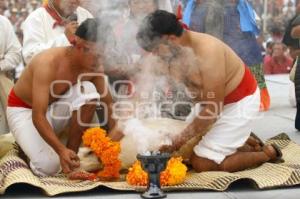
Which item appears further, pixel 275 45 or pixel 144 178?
pixel 275 45

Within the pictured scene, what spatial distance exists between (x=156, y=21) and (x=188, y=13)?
221 cm

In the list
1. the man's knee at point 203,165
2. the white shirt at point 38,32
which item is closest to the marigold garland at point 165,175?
the man's knee at point 203,165

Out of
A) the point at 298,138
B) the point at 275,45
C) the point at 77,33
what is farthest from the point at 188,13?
the point at 275,45

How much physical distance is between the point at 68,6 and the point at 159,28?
1447mm

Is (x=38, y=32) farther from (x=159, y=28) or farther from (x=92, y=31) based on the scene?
(x=159, y=28)

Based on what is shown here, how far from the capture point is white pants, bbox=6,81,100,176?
15.7 ft

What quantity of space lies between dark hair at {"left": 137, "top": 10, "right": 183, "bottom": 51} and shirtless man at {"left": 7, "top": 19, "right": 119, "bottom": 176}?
0.37m

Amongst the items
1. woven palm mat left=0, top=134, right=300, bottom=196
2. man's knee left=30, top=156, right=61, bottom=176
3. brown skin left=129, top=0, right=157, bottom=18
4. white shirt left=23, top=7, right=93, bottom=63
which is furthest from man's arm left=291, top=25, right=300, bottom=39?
man's knee left=30, top=156, right=61, bottom=176

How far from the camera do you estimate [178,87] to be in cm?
496

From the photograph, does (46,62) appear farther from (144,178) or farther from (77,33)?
(144,178)

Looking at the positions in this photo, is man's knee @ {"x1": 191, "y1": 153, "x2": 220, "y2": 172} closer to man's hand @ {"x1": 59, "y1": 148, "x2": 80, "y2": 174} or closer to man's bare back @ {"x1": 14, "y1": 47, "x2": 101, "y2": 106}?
man's hand @ {"x1": 59, "y1": 148, "x2": 80, "y2": 174}

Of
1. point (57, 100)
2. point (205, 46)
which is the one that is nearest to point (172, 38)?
point (205, 46)

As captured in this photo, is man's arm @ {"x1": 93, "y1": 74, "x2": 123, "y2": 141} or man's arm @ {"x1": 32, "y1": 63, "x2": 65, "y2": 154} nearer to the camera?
man's arm @ {"x1": 32, "y1": 63, "x2": 65, "y2": 154}

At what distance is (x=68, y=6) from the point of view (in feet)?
18.3
